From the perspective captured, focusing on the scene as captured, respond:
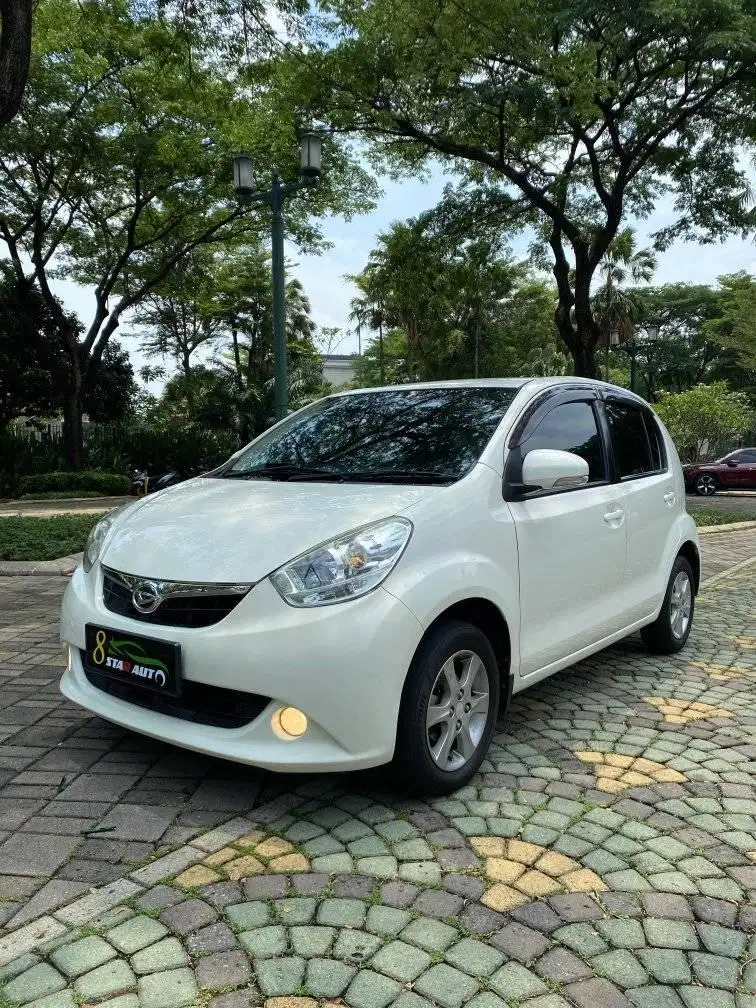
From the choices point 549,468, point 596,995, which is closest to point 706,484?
point 549,468

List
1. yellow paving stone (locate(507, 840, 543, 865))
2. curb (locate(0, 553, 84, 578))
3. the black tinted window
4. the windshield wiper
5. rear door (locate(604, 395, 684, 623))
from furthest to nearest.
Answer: curb (locate(0, 553, 84, 578)) < the black tinted window < rear door (locate(604, 395, 684, 623)) < the windshield wiper < yellow paving stone (locate(507, 840, 543, 865))

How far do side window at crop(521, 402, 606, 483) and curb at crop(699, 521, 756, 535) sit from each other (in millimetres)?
8834

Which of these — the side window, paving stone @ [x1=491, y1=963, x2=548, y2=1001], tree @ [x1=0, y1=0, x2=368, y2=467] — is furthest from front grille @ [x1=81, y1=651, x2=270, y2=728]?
tree @ [x1=0, y1=0, x2=368, y2=467]

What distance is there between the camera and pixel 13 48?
648cm

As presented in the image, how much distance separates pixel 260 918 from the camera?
2223 mm

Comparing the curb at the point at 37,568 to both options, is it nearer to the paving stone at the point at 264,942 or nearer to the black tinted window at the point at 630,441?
the black tinted window at the point at 630,441

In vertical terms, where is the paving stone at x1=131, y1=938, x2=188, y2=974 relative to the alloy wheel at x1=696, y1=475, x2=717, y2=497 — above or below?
above

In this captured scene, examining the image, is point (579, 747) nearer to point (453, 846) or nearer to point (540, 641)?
point (540, 641)

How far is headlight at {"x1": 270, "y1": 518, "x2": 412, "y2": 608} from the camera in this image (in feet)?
8.64

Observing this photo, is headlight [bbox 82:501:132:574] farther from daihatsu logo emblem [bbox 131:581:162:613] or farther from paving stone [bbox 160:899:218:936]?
paving stone [bbox 160:899:218:936]

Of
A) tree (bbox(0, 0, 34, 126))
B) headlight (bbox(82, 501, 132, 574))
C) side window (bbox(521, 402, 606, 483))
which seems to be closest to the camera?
headlight (bbox(82, 501, 132, 574))

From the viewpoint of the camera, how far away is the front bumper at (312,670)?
2.55 m

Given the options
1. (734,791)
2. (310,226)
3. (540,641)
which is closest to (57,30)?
(310,226)

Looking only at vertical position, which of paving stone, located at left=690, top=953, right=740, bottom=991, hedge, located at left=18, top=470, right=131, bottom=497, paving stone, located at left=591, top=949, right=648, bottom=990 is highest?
hedge, located at left=18, top=470, right=131, bottom=497
